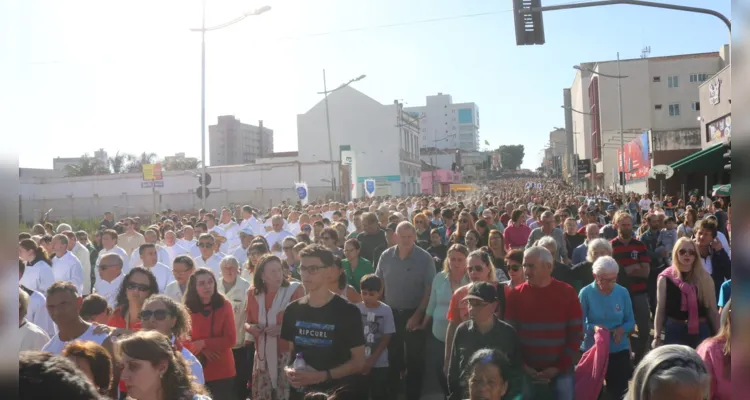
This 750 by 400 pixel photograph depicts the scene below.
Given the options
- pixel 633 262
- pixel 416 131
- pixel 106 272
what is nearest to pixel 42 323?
pixel 106 272

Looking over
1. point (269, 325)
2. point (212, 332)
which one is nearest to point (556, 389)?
point (269, 325)

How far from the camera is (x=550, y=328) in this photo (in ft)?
17.2

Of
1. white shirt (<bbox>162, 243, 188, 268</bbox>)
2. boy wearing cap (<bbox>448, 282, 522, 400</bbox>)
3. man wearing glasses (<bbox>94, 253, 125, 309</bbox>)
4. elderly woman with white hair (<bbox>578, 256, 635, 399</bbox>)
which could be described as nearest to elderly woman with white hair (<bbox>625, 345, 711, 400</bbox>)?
boy wearing cap (<bbox>448, 282, 522, 400</bbox>)

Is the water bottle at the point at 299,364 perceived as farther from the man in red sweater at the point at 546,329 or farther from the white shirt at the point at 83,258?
the white shirt at the point at 83,258

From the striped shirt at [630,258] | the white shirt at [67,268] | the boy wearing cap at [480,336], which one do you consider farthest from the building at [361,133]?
the boy wearing cap at [480,336]

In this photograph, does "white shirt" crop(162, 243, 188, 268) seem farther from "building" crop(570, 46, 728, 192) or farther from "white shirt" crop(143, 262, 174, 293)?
"building" crop(570, 46, 728, 192)

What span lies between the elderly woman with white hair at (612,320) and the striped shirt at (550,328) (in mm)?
780

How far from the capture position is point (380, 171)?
3029 inches

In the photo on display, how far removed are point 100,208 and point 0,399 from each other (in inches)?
2296

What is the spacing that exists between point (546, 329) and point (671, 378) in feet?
9.04

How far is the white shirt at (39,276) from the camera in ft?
23.4

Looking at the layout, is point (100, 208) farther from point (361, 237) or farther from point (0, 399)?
point (0, 399)

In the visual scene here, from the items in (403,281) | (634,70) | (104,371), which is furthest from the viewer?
(634,70)

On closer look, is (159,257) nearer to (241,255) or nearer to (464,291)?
(241,255)
